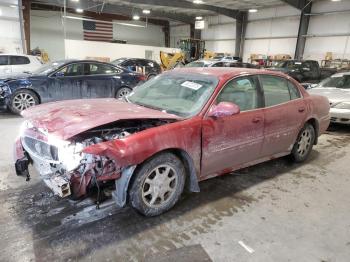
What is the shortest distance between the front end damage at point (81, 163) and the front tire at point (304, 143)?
2.48 m

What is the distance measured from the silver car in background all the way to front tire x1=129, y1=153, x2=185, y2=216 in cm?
480

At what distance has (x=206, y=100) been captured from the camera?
9.61 feet

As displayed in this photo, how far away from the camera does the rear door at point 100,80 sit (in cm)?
761

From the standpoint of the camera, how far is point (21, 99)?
22.6ft

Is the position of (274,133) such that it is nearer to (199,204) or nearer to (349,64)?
(199,204)

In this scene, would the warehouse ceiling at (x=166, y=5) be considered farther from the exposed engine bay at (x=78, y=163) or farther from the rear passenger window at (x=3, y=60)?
the exposed engine bay at (x=78, y=163)

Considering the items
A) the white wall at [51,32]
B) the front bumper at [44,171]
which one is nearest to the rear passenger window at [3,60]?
the front bumper at [44,171]

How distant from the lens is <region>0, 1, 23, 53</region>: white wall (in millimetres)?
15211

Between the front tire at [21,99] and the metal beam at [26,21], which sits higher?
the metal beam at [26,21]

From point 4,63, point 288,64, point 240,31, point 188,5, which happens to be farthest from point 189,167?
point 240,31

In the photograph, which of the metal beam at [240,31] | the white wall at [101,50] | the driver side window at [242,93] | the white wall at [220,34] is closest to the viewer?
the driver side window at [242,93]

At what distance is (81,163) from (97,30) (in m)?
23.1

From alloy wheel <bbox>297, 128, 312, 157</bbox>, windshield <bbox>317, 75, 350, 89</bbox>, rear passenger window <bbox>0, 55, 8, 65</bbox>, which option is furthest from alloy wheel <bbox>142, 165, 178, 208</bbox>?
rear passenger window <bbox>0, 55, 8, 65</bbox>

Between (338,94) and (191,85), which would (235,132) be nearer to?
(191,85)
